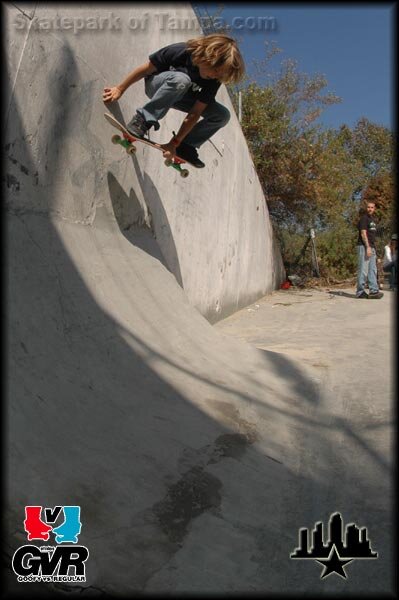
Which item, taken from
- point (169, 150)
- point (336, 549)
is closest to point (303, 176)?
point (169, 150)

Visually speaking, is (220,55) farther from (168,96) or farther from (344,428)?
(344,428)

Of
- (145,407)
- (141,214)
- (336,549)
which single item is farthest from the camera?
(141,214)

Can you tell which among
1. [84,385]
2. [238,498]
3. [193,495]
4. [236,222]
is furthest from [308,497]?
[236,222]

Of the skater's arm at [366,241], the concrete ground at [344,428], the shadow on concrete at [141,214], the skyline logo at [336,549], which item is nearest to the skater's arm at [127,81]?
the shadow on concrete at [141,214]

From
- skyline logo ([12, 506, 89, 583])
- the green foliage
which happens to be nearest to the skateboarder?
skyline logo ([12, 506, 89, 583])

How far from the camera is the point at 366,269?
8.62 m

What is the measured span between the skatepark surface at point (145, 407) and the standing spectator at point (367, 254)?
12.8ft

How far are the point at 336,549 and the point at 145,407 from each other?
106 cm

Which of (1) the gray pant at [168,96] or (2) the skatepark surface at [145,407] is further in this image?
(1) the gray pant at [168,96]

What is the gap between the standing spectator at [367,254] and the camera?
8328mm

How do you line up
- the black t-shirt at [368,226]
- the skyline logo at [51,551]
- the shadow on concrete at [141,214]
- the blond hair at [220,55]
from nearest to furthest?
1. the skyline logo at [51,551]
2. the blond hair at [220,55]
3. the shadow on concrete at [141,214]
4. the black t-shirt at [368,226]

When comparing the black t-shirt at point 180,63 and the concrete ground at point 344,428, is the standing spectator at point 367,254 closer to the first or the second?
the concrete ground at point 344,428

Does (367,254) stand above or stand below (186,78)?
below

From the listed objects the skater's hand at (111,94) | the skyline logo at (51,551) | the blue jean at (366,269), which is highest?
the skater's hand at (111,94)
